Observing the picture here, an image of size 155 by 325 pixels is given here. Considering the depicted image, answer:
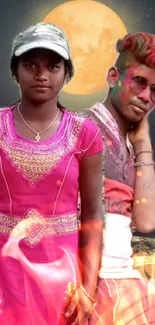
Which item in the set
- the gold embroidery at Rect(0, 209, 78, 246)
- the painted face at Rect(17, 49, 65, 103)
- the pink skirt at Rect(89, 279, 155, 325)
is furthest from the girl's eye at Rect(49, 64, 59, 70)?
the pink skirt at Rect(89, 279, 155, 325)

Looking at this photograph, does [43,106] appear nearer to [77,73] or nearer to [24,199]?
[24,199]

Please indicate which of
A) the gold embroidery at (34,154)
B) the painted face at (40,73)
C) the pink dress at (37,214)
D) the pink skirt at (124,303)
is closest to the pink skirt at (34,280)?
the pink dress at (37,214)

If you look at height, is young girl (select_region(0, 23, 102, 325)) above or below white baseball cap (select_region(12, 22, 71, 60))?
below

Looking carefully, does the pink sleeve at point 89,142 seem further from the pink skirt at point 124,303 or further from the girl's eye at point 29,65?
the pink skirt at point 124,303

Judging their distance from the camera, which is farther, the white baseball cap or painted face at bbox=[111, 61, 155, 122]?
painted face at bbox=[111, 61, 155, 122]

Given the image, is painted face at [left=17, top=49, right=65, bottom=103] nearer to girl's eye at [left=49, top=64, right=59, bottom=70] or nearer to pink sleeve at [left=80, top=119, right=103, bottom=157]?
girl's eye at [left=49, top=64, right=59, bottom=70]

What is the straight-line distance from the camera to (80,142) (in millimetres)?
1652

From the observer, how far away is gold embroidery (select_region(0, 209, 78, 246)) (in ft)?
5.45

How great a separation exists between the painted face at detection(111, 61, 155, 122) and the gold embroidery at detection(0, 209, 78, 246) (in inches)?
23.5

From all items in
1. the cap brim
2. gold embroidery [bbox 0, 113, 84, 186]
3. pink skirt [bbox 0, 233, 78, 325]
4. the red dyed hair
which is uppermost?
the red dyed hair

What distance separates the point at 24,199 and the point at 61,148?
0.19 meters

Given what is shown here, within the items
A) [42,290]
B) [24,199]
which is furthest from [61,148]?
[42,290]

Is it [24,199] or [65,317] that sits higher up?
[24,199]

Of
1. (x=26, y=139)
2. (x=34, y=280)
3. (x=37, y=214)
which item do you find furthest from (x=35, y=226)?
(x=26, y=139)
